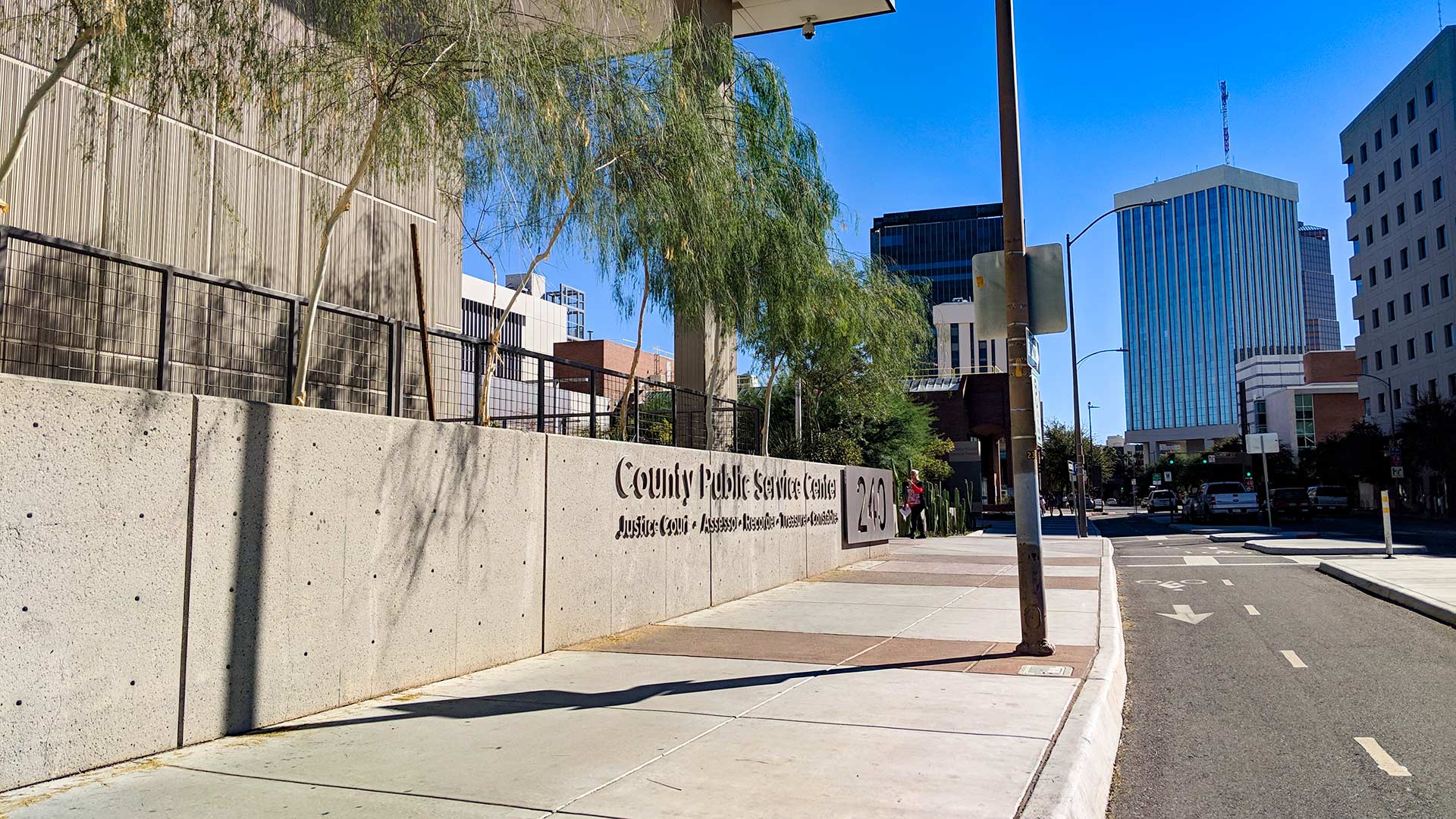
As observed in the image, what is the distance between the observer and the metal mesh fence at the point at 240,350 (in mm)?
6734

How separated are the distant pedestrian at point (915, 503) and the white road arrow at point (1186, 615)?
1346 centimetres

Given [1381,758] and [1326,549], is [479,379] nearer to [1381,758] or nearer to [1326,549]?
[1381,758]

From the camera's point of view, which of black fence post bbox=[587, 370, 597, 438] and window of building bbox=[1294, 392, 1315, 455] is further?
window of building bbox=[1294, 392, 1315, 455]

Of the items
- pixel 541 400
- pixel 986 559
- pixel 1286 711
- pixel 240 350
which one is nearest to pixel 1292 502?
pixel 986 559

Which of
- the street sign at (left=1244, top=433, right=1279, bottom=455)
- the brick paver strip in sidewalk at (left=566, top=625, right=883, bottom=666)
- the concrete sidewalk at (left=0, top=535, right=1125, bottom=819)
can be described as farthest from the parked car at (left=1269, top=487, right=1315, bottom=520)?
the brick paver strip in sidewalk at (left=566, top=625, right=883, bottom=666)

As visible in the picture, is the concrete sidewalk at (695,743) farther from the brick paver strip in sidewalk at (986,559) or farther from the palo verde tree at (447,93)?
the brick paver strip in sidewalk at (986,559)

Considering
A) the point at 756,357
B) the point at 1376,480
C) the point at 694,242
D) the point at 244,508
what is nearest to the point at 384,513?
the point at 244,508

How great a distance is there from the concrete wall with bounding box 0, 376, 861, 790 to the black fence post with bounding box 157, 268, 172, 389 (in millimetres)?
405

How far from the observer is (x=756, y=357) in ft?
64.0

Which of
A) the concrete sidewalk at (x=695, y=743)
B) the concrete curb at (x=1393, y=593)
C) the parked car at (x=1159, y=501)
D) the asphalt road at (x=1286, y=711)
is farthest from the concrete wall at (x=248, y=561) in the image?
the parked car at (x=1159, y=501)

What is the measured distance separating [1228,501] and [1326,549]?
2031cm

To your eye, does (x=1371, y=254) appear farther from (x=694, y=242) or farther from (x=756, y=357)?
(x=694, y=242)

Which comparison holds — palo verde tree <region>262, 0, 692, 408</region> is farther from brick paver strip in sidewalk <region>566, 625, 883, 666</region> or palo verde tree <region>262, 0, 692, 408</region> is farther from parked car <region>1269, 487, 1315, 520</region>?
parked car <region>1269, 487, 1315, 520</region>

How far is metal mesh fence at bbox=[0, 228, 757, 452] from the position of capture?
22.1ft
